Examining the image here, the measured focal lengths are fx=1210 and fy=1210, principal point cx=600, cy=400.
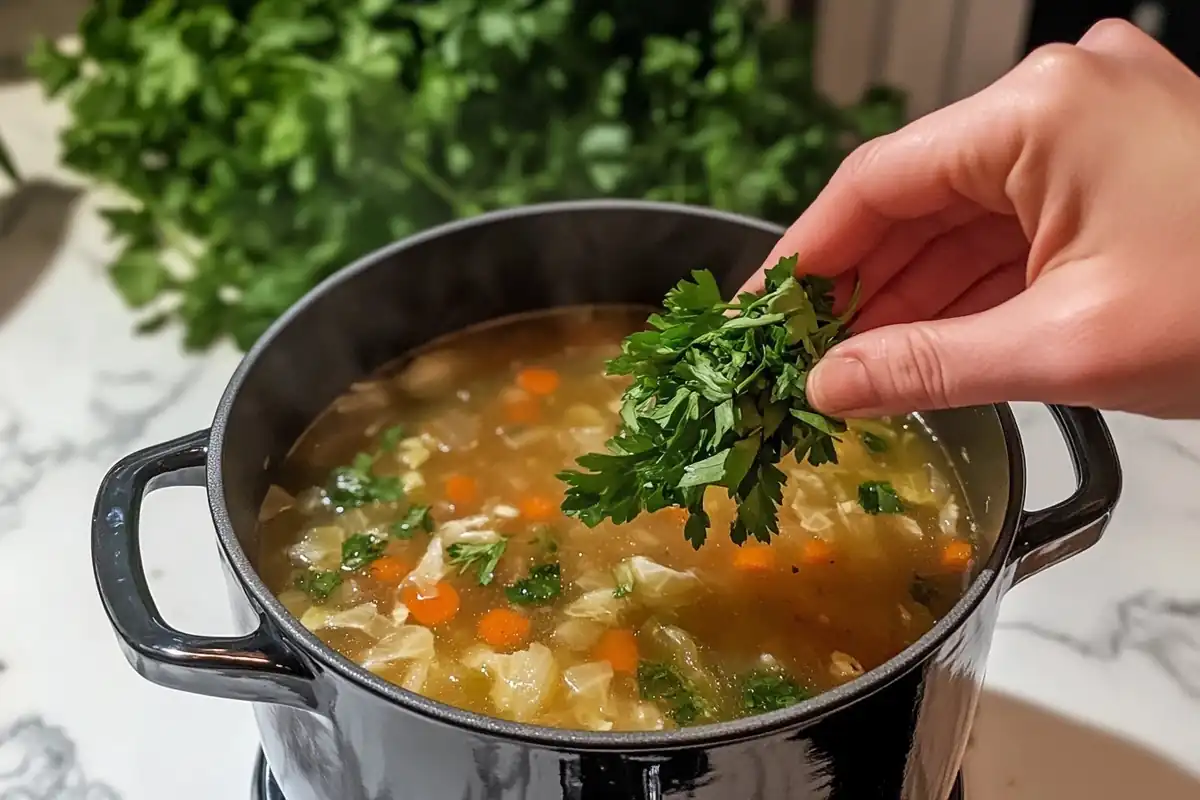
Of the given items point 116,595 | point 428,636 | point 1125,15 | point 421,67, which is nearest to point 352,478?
point 428,636

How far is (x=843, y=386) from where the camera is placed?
0.83 meters

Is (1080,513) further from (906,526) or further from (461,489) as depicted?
(461,489)

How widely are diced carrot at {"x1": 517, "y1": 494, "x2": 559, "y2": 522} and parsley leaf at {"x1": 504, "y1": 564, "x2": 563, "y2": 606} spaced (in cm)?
7

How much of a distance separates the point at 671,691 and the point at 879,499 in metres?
0.31

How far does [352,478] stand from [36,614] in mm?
389

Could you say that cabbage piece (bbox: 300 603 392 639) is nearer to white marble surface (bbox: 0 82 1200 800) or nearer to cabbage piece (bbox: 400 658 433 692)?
cabbage piece (bbox: 400 658 433 692)

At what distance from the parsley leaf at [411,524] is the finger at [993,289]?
519 mm

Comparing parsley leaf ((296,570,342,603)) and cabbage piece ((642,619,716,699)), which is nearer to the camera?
cabbage piece ((642,619,716,699))

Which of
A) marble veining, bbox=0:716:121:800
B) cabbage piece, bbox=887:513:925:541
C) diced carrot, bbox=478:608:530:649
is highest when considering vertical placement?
cabbage piece, bbox=887:513:925:541

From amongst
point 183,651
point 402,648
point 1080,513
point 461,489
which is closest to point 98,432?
point 461,489

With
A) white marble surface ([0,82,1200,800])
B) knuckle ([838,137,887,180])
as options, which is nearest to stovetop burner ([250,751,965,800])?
white marble surface ([0,82,1200,800])

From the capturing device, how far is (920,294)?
1.12 metres

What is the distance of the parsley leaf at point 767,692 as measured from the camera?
93cm

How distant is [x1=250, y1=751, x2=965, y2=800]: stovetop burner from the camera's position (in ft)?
3.58
